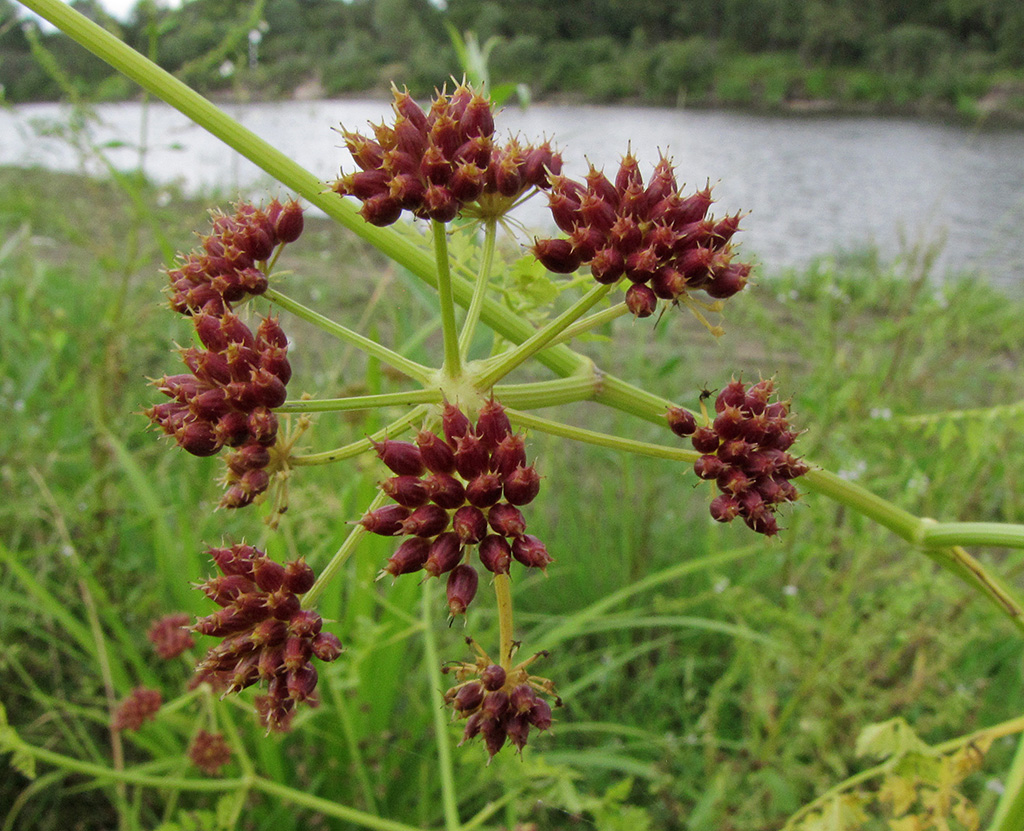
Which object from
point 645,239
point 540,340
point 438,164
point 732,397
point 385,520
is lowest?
point 385,520

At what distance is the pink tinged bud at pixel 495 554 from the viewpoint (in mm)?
959

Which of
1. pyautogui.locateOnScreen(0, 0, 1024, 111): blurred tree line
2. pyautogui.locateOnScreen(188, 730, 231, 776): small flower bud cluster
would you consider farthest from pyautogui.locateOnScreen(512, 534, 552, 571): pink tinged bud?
pyautogui.locateOnScreen(0, 0, 1024, 111): blurred tree line

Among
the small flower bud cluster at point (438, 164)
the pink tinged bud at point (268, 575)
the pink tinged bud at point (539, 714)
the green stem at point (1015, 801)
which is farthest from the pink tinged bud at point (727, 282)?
the green stem at point (1015, 801)

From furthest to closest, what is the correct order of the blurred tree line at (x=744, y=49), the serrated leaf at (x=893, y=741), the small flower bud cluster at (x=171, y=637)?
the blurred tree line at (x=744, y=49)
the small flower bud cluster at (x=171, y=637)
the serrated leaf at (x=893, y=741)

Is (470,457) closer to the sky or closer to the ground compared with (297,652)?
closer to the sky

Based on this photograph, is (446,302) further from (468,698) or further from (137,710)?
(137,710)

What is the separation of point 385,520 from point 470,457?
0.14 m

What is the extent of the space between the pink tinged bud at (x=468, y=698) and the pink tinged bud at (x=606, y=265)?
1.96 ft

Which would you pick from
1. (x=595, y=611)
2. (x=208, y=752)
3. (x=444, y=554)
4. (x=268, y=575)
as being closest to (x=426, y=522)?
(x=444, y=554)

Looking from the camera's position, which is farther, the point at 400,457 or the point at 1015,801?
the point at 1015,801

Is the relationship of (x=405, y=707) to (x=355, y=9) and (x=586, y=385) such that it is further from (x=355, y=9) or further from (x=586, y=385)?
(x=355, y=9)

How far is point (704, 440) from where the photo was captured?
1.12 meters

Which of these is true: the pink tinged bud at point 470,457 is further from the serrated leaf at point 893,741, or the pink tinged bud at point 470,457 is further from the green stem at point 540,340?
the serrated leaf at point 893,741

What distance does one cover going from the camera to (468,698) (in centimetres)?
109
